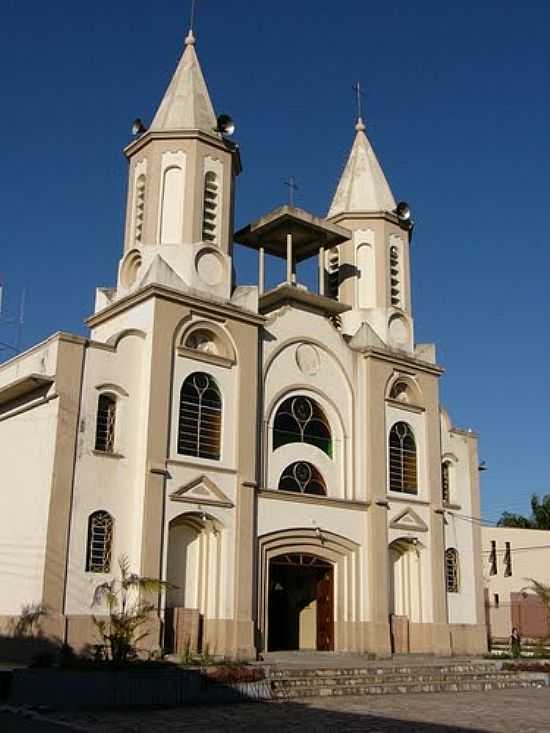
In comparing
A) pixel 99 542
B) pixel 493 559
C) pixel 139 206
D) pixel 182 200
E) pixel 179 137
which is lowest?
pixel 99 542

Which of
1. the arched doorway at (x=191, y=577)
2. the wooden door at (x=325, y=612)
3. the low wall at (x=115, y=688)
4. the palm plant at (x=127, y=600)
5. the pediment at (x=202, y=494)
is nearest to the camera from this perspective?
the low wall at (x=115, y=688)

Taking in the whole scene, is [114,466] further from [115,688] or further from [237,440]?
[115,688]

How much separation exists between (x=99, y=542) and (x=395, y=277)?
14.5 metres

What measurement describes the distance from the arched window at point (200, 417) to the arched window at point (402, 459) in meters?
6.66

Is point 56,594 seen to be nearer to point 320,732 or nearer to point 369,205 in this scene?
point 320,732

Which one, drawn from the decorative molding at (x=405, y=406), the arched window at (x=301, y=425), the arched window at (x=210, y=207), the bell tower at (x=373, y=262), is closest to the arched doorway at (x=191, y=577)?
the arched window at (x=301, y=425)

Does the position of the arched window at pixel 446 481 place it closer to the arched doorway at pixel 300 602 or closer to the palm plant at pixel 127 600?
the arched doorway at pixel 300 602

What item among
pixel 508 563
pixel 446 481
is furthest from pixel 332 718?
pixel 508 563

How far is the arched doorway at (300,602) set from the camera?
25625 mm

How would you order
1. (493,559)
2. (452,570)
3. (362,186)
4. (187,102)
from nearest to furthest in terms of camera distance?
1. (187,102)
2. (452,570)
3. (362,186)
4. (493,559)

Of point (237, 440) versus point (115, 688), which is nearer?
point (115, 688)

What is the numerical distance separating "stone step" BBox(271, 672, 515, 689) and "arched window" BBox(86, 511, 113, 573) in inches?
204

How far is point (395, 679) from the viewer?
2086cm

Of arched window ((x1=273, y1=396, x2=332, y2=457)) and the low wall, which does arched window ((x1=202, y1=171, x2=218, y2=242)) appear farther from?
the low wall
